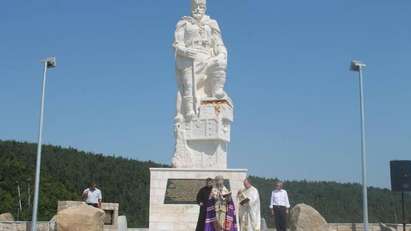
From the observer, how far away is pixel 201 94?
14672mm

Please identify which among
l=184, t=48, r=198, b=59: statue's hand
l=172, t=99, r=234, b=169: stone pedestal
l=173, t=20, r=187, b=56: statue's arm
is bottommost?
l=172, t=99, r=234, b=169: stone pedestal

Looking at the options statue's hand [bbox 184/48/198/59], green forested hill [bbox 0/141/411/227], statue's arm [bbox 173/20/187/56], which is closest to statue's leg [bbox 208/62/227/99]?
statue's hand [bbox 184/48/198/59]

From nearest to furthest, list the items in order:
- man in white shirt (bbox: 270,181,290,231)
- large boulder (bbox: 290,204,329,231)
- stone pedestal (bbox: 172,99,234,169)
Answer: man in white shirt (bbox: 270,181,290,231)
large boulder (bbox: 290,204,329,231)
stone pedestal (bbox: 172,99,234,169)

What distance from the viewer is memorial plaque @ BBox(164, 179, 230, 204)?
43.2ft

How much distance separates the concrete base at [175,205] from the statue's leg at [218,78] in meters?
2.16

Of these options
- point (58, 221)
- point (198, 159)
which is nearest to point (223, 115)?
point (198, 159)

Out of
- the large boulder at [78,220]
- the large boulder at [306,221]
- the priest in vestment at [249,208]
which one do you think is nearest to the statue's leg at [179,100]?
the large boulder at [78,220]

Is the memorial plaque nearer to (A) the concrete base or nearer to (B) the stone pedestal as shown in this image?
(A) the concrete base

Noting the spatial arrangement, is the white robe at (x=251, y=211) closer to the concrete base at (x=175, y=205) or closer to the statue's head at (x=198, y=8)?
the concrete base at (x=175, y=205)

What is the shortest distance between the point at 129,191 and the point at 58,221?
18627 mm

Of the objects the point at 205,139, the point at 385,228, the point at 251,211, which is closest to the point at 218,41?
the point at 205,139

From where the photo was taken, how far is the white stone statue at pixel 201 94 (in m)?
13.9

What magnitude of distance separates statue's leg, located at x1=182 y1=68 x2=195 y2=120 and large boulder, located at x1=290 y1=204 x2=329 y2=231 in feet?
11.9

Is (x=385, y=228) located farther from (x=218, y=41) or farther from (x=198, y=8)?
(x=198, y=8)
